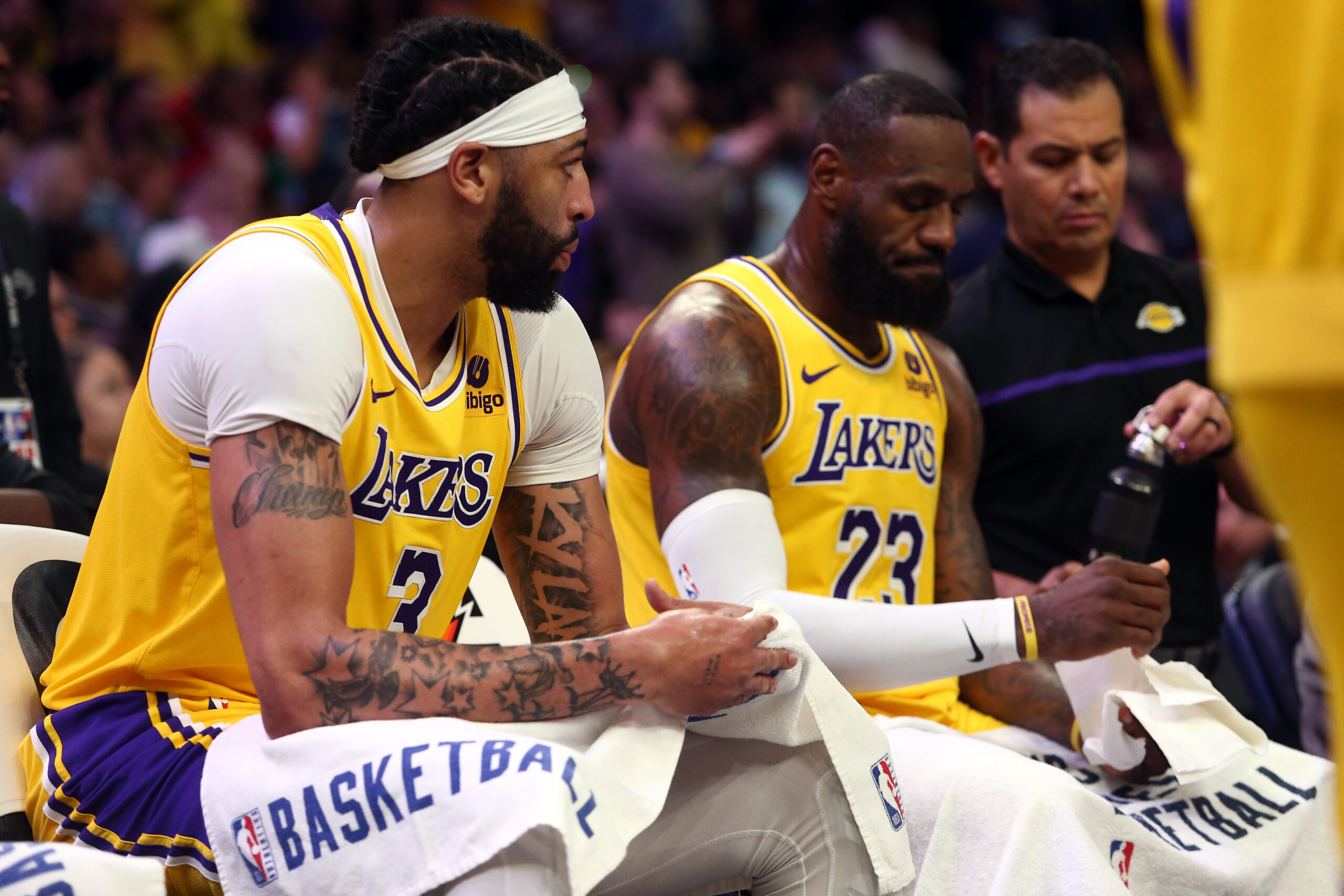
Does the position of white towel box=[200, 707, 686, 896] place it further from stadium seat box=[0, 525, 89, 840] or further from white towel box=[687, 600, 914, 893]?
stadium seat box=[0, 525, 89, 840]

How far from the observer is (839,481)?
9.19ft

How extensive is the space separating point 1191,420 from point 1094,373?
51 centimetres

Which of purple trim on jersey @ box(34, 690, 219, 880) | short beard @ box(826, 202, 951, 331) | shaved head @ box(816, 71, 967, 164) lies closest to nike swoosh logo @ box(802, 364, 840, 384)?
short beard @ box(826, 202, 951, 331)

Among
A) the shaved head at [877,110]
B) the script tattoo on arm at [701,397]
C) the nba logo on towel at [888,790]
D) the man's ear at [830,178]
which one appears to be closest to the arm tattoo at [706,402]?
the script tattoo on arm at [701,397]

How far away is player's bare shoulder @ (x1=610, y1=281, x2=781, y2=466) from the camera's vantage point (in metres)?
2.62

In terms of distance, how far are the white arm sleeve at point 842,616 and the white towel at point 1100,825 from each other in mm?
150

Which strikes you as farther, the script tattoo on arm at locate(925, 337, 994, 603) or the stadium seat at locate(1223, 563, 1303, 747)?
the stadium seat at locate(1223, 563, 1303, 747)

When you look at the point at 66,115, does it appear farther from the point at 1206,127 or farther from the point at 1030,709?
the point at 1206,127

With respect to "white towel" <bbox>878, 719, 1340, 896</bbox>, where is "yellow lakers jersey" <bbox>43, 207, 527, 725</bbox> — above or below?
above

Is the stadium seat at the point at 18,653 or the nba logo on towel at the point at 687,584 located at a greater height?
the stadium seat at the point at 18,653

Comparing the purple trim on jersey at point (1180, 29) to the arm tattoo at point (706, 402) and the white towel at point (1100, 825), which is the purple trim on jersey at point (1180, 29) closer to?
the white towel at point (1100, 825)

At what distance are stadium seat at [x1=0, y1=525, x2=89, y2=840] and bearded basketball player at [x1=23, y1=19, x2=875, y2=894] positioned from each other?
0.05 meters

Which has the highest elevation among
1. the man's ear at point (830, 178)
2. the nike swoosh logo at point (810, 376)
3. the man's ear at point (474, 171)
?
the man's ear at point (474, 171)

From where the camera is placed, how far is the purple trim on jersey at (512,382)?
2.27m
